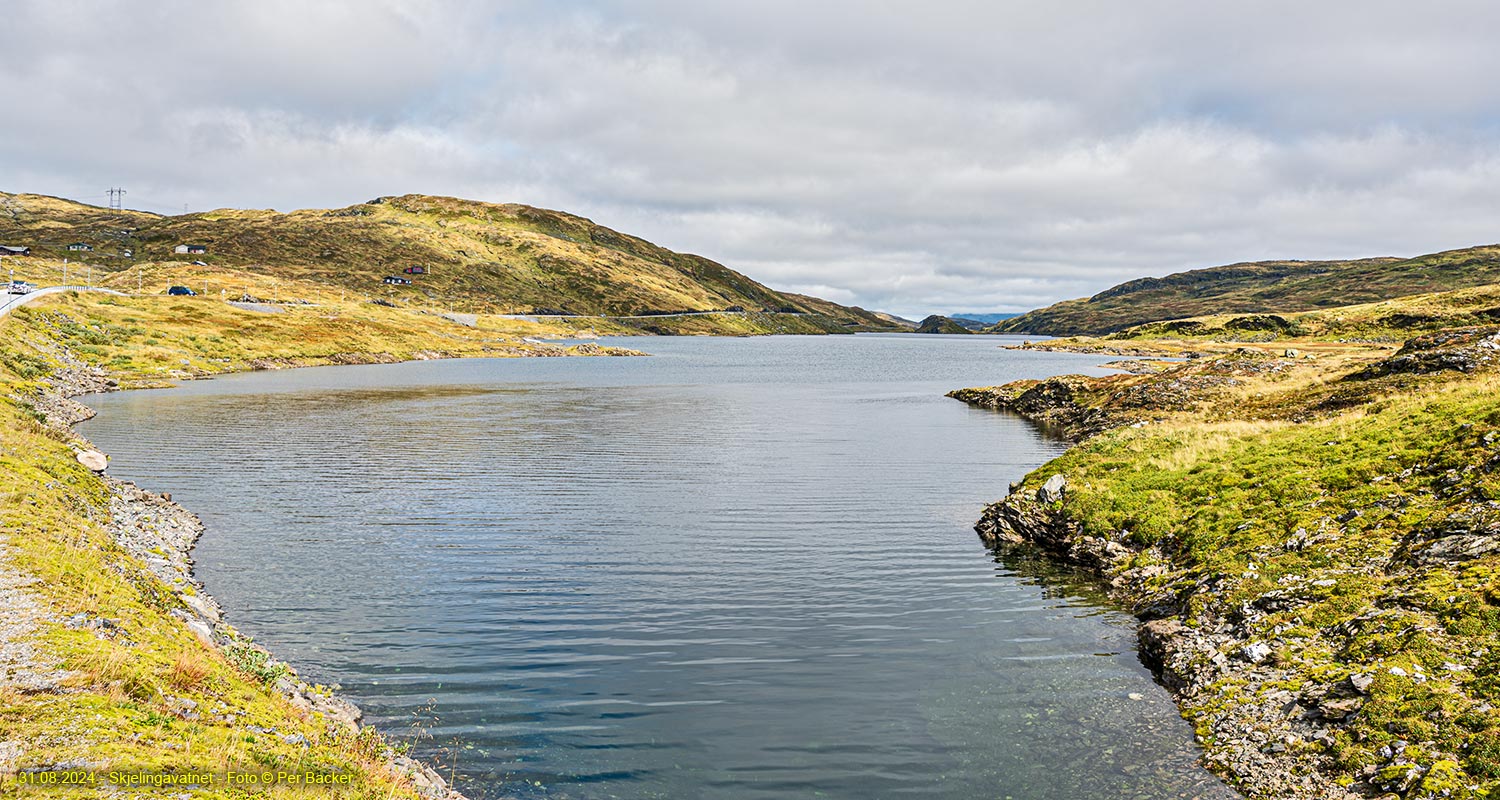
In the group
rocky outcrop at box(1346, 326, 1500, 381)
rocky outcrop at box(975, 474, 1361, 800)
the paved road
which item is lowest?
rocky outcrop at box(975, 474, 1361, 800)

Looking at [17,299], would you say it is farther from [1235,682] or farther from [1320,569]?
[1320,569]

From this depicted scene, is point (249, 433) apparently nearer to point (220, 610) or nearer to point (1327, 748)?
point (220, 610)

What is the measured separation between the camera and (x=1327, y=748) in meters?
16.0

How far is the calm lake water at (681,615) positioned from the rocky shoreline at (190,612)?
36.1 inches

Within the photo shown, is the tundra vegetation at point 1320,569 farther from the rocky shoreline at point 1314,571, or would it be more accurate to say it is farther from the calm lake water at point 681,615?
the calm lake water at point 681,615

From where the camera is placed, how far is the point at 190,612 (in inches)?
886

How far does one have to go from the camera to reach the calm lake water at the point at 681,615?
17.8 meters

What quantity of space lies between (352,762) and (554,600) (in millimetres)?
13200

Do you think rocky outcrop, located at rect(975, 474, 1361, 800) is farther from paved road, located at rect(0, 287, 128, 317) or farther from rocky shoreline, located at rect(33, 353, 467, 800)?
paved road, located at rect(0, 287, 128, 317)

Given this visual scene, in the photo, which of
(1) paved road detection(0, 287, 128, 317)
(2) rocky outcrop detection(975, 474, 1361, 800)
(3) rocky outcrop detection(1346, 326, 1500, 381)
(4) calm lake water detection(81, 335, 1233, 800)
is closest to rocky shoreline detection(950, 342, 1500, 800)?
(2) rocky outcrop detection(975, 474, 1361, 800)

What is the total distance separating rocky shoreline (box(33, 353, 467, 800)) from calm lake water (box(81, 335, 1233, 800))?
3.01ft

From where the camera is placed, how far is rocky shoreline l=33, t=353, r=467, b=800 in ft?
53.2

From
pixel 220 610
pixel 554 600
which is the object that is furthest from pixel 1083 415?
pixel 220 610

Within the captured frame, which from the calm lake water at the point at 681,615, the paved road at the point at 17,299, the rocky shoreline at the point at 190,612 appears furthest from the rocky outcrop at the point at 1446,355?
the paved road at the point at 17,299
